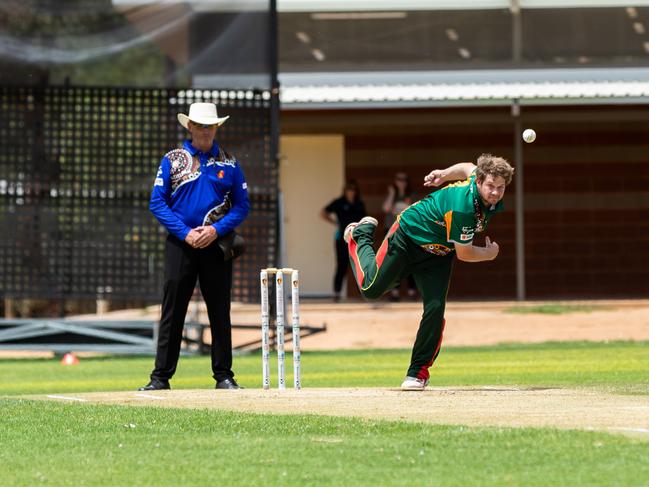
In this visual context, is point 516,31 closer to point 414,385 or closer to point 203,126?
point 203,126

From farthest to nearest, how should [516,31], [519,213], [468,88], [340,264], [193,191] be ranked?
[516,31], [519,213], [340,264], [468,88], [193,191]

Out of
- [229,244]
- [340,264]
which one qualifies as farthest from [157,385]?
[340,264]

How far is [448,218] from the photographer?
10.1 meters

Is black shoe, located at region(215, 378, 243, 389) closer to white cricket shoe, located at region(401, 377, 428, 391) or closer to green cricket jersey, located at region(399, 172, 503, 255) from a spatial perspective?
white cricket shoe, located at region(401, 377, 428, 391)

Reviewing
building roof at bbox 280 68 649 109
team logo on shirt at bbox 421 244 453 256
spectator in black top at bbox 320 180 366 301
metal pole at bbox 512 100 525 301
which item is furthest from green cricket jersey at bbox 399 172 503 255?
metal pole at bbox 512 100 525 301

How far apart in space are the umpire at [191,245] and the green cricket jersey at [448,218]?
1.90 m

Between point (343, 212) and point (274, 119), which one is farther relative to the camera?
point (343, 212)

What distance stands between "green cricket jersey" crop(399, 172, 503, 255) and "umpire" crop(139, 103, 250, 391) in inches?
74.6

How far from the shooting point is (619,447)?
7168mm

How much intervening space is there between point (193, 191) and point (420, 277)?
2.25 metres

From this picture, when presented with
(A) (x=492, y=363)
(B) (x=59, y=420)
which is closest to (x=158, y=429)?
(B) (x=59, y=420)

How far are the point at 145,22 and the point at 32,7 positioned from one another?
58.5 inches

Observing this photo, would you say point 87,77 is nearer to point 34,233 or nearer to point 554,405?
point 34,233

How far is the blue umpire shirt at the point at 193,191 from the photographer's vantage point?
38.4 feet
